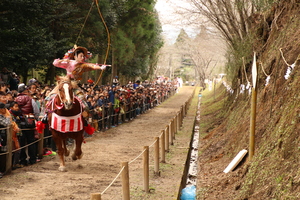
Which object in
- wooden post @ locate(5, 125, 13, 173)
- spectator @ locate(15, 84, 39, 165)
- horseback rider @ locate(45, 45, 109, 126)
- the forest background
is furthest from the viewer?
the forest background

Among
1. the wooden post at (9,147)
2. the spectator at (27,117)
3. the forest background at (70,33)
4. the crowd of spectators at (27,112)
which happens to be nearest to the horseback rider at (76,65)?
the crowd of spectators at (27,112)

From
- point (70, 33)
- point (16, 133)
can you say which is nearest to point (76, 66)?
point (16, 133)

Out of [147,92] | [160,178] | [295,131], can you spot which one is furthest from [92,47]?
[295,131]

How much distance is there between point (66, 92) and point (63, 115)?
636 millimetres

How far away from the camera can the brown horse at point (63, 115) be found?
874 centimetres

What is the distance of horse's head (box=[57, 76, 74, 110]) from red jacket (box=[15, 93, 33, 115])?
36.5 inches

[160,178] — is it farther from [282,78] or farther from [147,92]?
[147,92]

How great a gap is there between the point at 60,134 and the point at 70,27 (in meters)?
15.0

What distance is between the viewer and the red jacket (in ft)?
30.0

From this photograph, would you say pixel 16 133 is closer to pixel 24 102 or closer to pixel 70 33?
pixel 24 102

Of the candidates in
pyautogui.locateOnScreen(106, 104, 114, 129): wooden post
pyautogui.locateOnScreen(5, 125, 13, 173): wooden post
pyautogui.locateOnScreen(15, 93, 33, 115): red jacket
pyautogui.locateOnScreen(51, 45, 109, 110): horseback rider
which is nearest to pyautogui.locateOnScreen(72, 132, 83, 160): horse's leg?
pyautogui.locateOnScreen(51, 45, 109, 110): horseback rider

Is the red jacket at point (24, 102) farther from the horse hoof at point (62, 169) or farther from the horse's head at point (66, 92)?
the horse hoof at point (62, 169)

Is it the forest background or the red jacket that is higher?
the forest background

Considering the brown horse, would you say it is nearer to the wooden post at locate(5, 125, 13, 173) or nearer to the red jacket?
the red jacket
